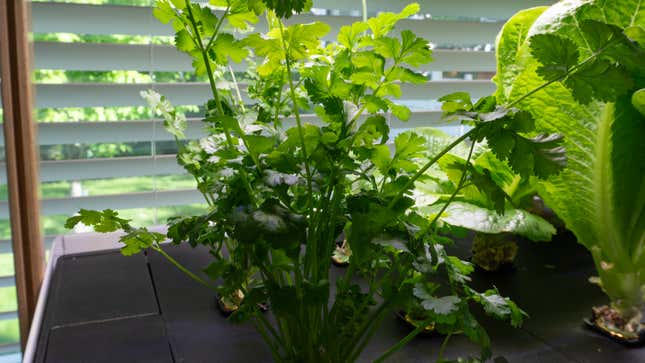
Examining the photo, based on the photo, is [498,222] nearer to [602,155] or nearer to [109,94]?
[602,155]

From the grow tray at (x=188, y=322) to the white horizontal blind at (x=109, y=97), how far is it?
0.24 metres

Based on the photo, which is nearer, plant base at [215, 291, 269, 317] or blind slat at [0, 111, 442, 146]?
plant base at [215, 291, 269, 317]

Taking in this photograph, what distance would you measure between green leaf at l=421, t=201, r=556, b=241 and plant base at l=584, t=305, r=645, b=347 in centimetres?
15

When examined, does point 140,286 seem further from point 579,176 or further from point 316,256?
point 579,176

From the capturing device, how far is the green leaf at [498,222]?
1.00m

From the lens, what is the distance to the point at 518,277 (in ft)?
3.96

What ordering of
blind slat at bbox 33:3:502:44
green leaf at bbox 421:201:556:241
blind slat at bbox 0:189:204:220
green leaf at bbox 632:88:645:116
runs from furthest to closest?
blind slat at bbox 0:189:204:220 < blind slat at bbox 33:3:502:44 < green leaf at bbox 421:201:556:241 < green leaf at bbox 632:88:645:116

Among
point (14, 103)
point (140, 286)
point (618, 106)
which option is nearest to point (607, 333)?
point (618, 106)

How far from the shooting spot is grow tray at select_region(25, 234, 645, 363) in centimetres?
88

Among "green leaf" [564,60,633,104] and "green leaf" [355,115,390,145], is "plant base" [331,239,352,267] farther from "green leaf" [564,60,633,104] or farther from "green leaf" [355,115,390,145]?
"green leaf" [564,60,633,104]

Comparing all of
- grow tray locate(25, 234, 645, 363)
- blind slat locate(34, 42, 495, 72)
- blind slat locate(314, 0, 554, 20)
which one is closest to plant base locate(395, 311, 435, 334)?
grow tray locate(25, 234, 645, 363)

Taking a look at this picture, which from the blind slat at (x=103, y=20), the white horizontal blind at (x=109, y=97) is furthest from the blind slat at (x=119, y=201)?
the blind slat at (x=103, y=20)

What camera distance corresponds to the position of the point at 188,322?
3.21 ft

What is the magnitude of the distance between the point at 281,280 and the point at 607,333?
0.58 m
